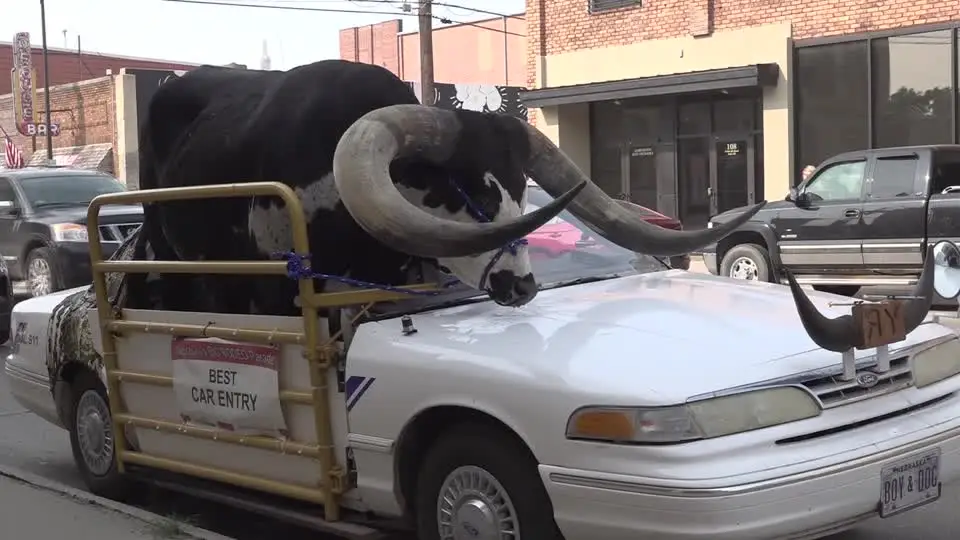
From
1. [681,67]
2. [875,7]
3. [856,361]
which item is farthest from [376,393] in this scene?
[681,67]

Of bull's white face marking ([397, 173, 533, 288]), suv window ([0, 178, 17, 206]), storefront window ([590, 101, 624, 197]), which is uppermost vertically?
storefront window ([590, 101, 624, 197])

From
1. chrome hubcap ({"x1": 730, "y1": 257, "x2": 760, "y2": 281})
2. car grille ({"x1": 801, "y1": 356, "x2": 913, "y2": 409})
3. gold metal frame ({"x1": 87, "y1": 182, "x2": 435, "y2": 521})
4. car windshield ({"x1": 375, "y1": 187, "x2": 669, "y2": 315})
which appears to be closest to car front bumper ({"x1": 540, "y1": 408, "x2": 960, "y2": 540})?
car grille ({"x1": 801, "y1": 356, "x2": 913, "y2": 409})

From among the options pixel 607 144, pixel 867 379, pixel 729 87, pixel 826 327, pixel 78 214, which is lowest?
pixel 867 379

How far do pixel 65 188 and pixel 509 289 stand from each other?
1249 centimetres

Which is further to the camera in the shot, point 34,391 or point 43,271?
point 43,271

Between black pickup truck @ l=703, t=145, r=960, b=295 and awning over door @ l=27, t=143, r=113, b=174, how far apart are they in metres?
26.1

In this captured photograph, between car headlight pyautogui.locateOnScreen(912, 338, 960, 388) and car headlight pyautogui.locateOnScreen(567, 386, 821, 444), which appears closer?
car headlight pyautogui.locateOnScreen(567, 386, 821, 444)

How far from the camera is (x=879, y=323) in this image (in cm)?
419

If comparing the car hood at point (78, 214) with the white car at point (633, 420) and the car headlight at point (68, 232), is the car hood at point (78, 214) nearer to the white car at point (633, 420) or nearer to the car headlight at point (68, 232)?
the car headlight at point (68, 232)

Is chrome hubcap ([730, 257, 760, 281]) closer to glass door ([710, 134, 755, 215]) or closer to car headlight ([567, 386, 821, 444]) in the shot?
glass door ([710, 134, 755, 215])

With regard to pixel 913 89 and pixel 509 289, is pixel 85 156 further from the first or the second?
pixel 509 289

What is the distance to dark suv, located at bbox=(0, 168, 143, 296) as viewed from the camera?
573 inches

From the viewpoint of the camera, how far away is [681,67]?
23.0 meters

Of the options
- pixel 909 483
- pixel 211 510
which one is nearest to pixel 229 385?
pixel 211 510
